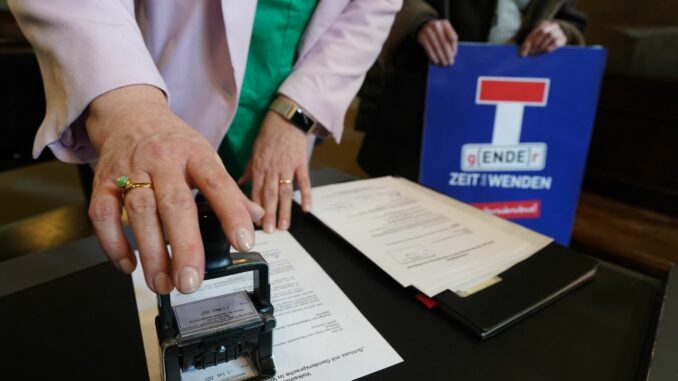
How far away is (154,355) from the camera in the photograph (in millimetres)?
415

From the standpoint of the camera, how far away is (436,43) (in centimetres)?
110

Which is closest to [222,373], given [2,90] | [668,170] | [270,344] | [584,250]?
[270,344]

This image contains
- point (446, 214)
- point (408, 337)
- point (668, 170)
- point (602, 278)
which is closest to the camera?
point (408, 337)

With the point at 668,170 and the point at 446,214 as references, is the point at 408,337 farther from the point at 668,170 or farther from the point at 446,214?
the point at 668,170

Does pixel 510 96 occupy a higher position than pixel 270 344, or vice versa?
pixel 510 96

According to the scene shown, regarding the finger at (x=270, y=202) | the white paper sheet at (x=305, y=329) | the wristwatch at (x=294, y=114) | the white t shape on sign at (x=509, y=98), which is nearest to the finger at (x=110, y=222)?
the white paper sheet at (x=305, y=329)

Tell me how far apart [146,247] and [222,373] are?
0.13 m

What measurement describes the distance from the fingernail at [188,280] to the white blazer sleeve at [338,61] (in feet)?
1.54

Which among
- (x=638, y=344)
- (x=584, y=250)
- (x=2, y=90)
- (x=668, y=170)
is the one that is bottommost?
(x=584, y=250)

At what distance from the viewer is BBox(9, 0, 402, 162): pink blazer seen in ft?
1.56

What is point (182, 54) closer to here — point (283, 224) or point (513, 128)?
point (283, 224)

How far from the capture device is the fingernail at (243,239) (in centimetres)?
35

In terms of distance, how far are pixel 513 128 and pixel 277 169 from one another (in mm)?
783

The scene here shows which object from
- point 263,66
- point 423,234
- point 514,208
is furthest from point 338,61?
point 514,208
